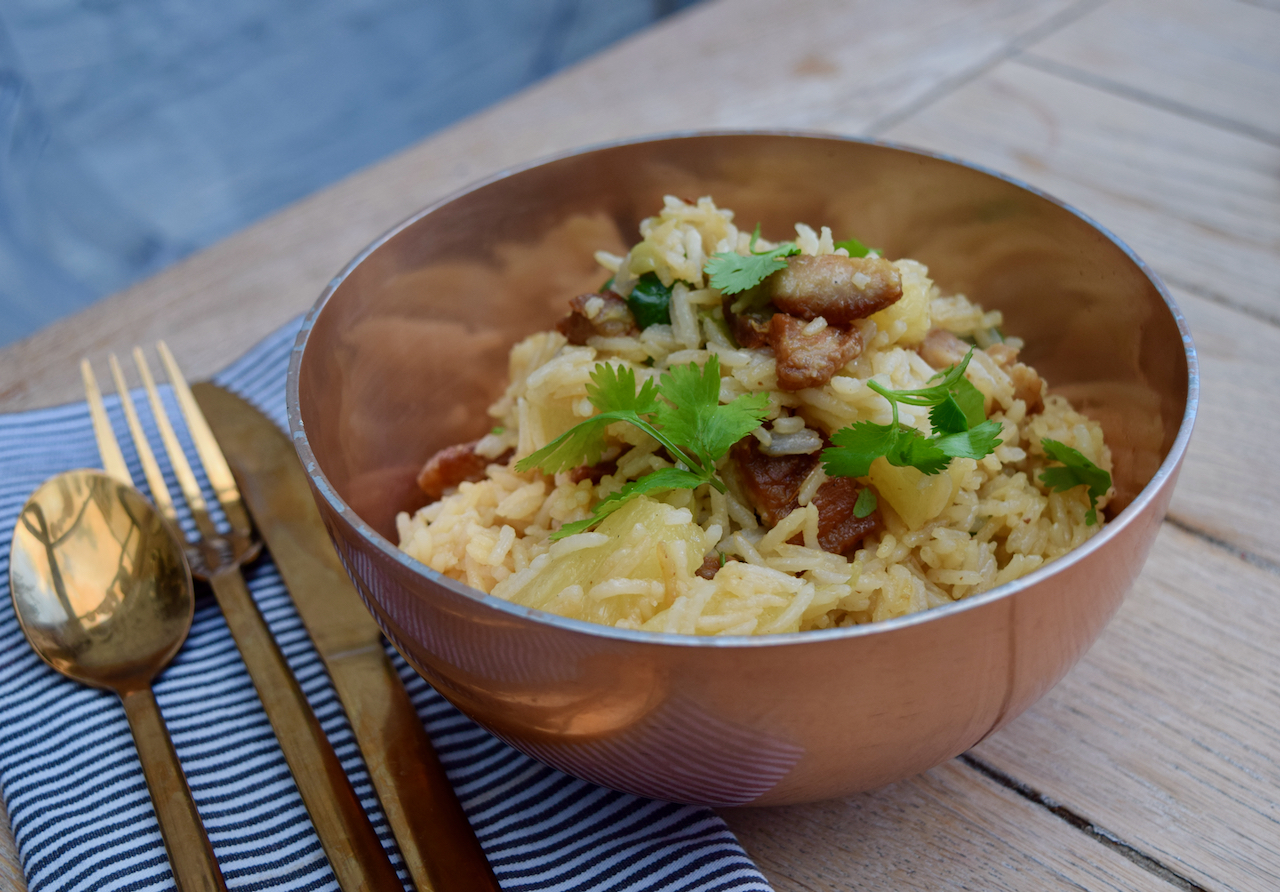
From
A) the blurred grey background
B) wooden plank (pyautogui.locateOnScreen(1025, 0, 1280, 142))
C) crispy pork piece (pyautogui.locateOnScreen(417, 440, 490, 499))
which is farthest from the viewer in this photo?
the blurred grey background

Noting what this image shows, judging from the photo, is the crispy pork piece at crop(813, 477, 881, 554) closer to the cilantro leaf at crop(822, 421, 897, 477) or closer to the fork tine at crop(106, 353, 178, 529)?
the cilantro leaf at crop(822, 421, 897, 477)

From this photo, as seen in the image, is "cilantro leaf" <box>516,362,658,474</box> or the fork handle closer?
the fork handle

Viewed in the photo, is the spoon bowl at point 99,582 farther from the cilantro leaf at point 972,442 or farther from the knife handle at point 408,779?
the cilantro leaf at point 972,442

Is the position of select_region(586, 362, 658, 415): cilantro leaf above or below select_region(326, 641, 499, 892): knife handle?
above

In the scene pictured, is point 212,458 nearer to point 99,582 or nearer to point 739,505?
point 99,582

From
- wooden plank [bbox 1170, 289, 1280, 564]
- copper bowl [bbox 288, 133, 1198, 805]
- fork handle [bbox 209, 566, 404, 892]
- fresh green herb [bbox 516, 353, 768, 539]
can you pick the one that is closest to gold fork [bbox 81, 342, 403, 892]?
fork handle [bbox 209, 566, 404, 892]

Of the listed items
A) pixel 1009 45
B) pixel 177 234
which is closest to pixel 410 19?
pixel 177 234

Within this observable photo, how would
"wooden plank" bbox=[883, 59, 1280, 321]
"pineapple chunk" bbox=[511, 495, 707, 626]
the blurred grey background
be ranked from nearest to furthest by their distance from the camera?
1. "pineapple chunk" bbox=[511, 495, 707, 626]
2. "wooden plank" bbox=[883, 59, 1280, 321]
3. the blurred grey background
